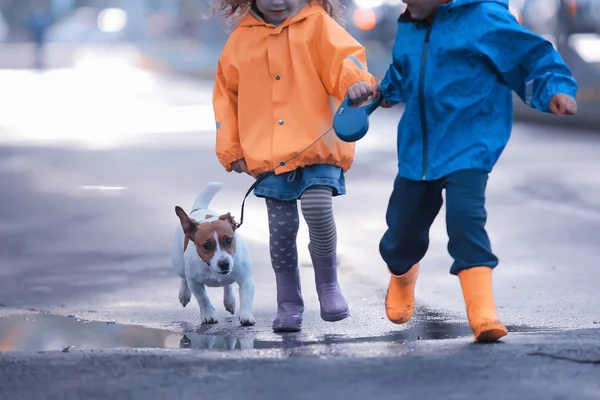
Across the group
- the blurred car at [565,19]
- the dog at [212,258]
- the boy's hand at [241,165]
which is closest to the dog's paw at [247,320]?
the dog at [212,258]

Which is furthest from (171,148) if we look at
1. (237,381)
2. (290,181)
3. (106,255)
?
(237,381)

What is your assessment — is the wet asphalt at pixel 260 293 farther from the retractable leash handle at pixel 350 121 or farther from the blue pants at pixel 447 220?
the retractable leash handle at pixel 350 121

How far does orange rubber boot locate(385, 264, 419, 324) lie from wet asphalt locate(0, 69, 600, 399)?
5.0 inches

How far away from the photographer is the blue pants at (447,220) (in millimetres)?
4777

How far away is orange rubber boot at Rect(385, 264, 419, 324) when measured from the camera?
5340 mm

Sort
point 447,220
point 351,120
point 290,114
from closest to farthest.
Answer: point 447,220
point 351,120
point 290,114

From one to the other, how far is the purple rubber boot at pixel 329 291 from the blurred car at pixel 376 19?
20431 mm

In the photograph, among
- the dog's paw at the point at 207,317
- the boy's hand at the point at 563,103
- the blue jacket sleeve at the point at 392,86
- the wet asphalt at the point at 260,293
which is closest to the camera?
the wet asphalt at the point at 260,293

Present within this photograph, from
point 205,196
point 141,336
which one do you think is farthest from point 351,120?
point 141,336

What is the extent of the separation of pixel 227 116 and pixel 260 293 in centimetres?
137

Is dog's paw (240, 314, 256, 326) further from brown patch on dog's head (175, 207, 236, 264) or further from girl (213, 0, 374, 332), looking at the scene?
brown patch on dog's head (175, 207, 236, 264)

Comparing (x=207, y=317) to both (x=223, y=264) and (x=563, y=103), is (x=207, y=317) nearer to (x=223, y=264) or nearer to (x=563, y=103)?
(x=223, y=264)

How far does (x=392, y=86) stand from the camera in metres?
5.12

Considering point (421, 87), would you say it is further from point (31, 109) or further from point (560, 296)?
point (31, 109)
